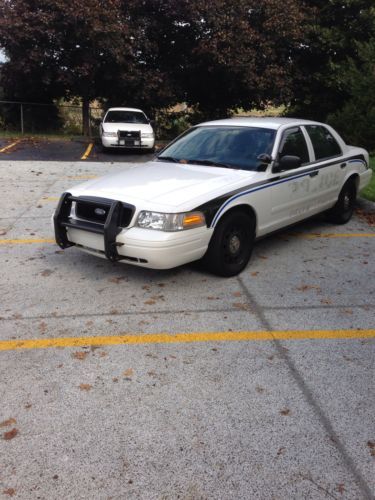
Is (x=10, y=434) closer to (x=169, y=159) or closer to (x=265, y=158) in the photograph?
(x=265, y=158)

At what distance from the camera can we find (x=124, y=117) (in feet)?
56.6

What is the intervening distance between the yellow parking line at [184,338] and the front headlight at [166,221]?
1.05m

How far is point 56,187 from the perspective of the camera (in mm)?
9875

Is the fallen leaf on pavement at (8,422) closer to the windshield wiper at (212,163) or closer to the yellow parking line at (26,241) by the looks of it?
the windshield wiper at (212,163)

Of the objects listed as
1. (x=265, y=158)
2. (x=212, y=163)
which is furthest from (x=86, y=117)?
(x=265, y=158)

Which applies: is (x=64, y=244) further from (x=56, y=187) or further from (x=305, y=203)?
(x=56, y=187)

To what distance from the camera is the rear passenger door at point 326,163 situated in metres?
6.40

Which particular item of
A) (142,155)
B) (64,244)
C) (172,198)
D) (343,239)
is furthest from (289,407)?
(142,155)

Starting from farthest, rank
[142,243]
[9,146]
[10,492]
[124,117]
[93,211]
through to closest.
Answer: [124,117] < [9,146] < [93,211] < [142,243] < [10,492]

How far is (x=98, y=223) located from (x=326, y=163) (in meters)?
3.30

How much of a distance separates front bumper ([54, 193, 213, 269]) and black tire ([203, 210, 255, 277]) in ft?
0.49

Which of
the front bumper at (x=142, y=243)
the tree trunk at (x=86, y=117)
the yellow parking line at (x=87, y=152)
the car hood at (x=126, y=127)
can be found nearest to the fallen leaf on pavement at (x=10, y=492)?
the front bumper at (x=142, y=243)

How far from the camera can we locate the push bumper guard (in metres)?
4.56

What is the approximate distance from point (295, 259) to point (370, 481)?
3523 mm
